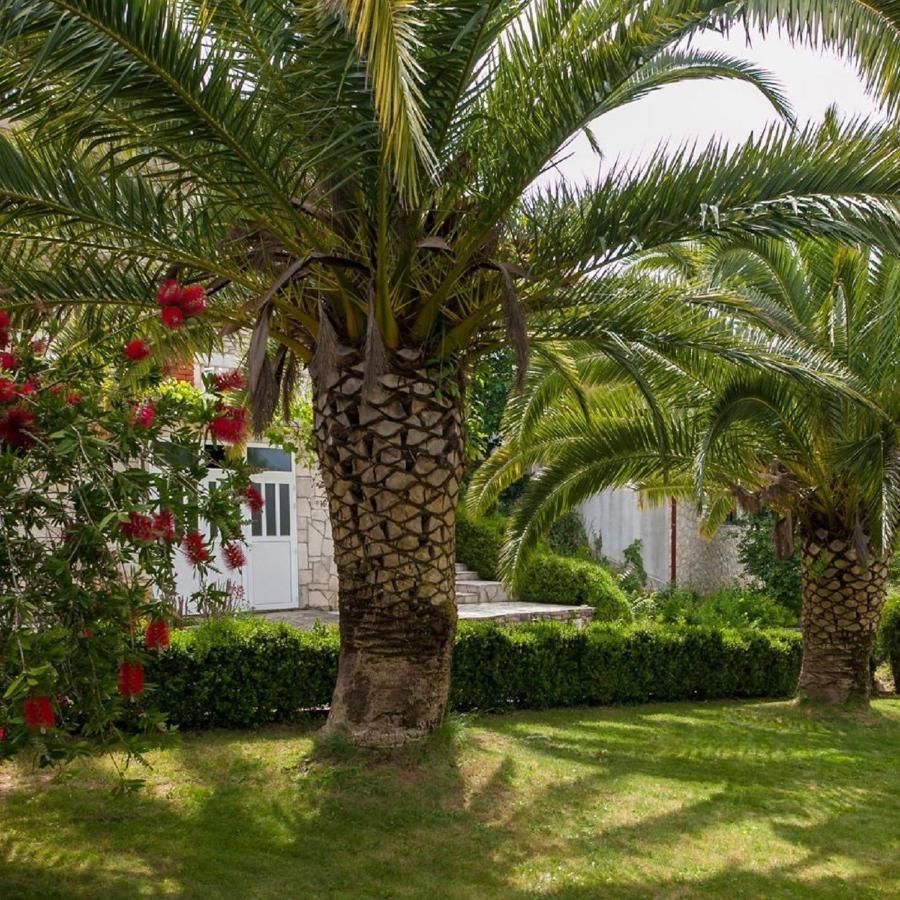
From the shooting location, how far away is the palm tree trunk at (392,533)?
276 inches

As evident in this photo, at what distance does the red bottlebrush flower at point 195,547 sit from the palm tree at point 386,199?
1.73 metres

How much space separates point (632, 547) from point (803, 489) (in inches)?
379

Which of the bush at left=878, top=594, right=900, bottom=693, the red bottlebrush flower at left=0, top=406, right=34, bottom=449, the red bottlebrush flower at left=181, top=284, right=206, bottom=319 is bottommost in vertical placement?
the bush at left=878, top=594, right=900, bottom=693

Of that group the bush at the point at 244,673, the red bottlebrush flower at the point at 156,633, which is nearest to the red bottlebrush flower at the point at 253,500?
the red bottlebrush flower at the point at 156,633

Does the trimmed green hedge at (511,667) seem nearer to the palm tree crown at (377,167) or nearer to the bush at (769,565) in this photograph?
the palm tree crown at (377,167)

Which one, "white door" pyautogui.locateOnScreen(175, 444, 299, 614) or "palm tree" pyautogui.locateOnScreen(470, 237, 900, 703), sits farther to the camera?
"white door" pyautogui.locateOnScreen(175, 444, 299, 614)

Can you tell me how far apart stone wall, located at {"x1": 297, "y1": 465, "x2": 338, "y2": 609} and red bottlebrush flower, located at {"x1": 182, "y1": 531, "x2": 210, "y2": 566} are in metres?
10.5

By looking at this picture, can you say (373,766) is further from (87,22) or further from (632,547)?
(632,547)

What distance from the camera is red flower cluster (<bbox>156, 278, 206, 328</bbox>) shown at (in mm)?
4496

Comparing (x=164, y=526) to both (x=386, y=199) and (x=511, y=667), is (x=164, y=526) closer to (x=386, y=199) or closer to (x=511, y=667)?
(x=386, y=199)

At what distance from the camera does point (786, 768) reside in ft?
27.1

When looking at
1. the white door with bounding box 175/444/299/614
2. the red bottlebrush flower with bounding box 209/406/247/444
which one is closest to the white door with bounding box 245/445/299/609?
the white door with bounding box 175/444/299/614

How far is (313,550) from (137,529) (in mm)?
11018

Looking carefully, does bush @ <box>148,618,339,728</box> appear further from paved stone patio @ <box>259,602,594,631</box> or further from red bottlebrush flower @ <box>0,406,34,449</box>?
red bottlebrush flower @ <box>0,406,34,449</box>
